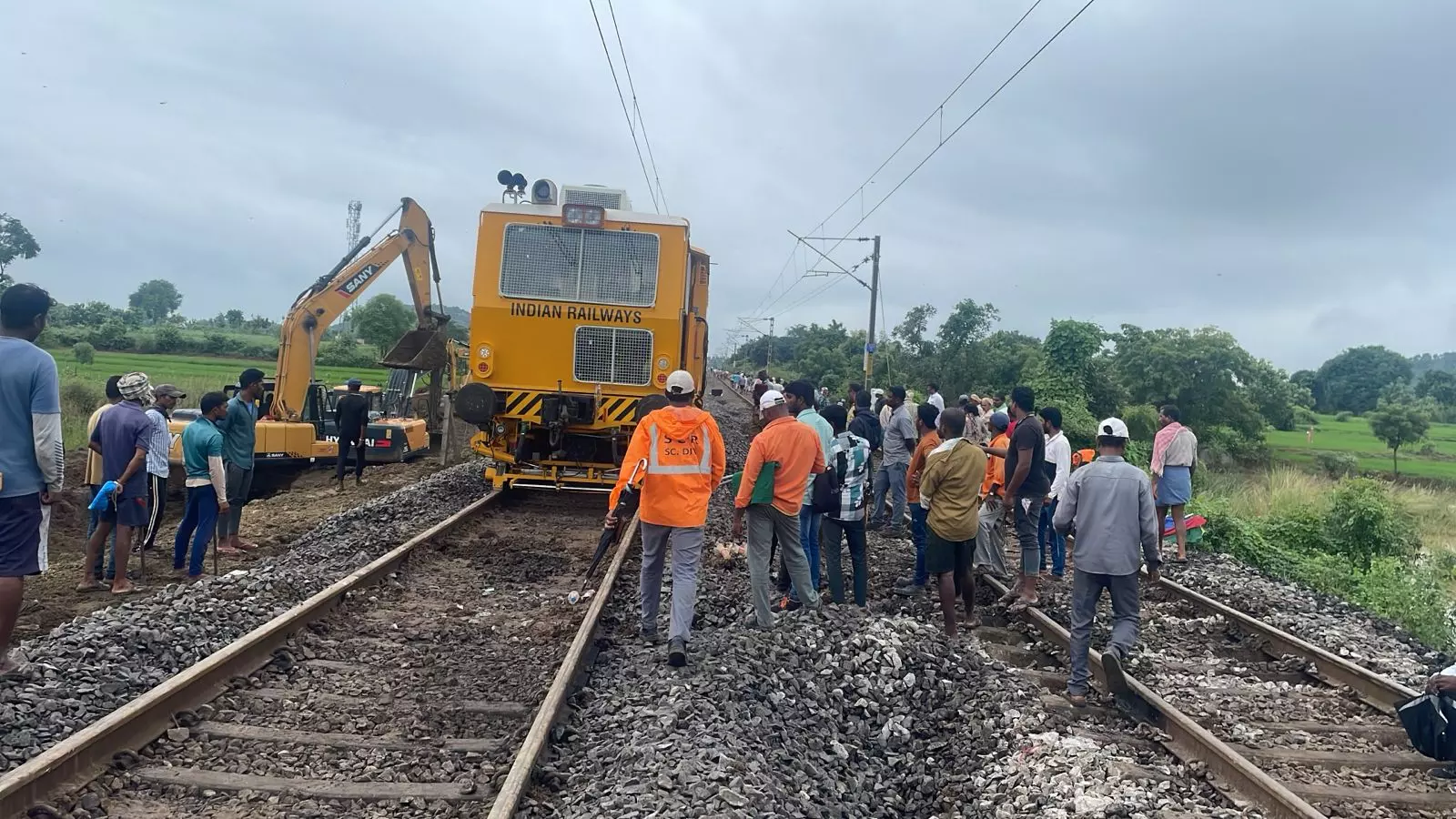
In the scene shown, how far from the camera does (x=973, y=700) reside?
5.37 m

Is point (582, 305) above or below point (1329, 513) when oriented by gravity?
above

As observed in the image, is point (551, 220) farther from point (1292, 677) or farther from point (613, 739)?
point (1292, 677)

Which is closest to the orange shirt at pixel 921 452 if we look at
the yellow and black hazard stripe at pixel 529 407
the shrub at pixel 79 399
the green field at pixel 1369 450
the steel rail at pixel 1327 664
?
the steel rail at pixel 1327 664

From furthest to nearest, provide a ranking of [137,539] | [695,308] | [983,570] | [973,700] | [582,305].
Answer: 1. [695,308]
2. [582,305]
3. [137,539]
4. [983,570]
5. [973,700]

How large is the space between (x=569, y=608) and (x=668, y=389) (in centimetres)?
218

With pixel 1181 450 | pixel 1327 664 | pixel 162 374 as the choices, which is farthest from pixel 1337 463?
pixel 162 374

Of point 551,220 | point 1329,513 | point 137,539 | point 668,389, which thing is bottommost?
point 137,539

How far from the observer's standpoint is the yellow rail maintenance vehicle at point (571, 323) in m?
10.5

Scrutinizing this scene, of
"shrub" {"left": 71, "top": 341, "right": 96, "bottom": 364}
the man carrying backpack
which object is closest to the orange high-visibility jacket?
the man carrying backpack

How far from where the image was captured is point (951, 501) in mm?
6277

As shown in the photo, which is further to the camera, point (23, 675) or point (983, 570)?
point (983, 570)

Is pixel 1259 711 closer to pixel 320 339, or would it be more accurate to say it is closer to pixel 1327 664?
pixel 1327 664

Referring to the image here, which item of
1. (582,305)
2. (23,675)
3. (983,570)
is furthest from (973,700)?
(582,305)

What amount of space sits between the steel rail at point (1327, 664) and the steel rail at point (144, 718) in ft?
22.8
